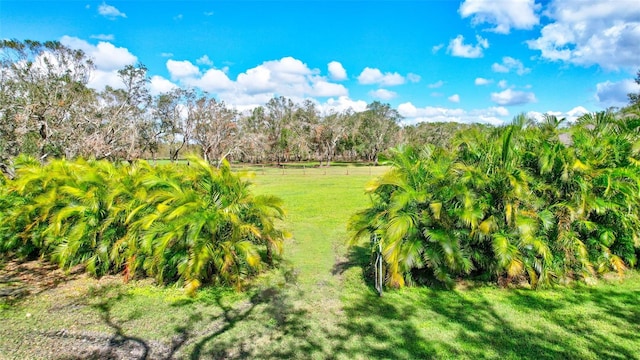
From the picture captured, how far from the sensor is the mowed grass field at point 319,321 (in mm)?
3648

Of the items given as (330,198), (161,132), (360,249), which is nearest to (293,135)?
(161,132)

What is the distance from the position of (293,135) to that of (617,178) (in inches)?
1789

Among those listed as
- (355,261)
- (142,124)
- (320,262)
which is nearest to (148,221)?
(320,262)

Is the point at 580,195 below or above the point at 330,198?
above

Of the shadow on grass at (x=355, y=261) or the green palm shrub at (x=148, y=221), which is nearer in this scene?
the green palm shrub at (x=148, y=221)

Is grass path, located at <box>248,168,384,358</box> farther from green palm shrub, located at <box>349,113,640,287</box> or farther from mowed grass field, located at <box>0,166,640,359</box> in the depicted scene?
green palm shrub, located at <box>349,113,640,287</box>

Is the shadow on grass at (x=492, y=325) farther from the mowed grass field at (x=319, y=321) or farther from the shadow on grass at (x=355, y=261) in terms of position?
the shadow on grass at (x=355, y=261)

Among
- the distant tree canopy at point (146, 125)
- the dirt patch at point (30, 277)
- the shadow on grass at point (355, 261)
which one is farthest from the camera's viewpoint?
the distant tree canopy at point (146, 125)

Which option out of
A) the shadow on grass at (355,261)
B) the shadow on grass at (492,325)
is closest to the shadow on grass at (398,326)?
the shadow on grass at (492,325)

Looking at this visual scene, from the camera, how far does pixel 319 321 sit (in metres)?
4.36

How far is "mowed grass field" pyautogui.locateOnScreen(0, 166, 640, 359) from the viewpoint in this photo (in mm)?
3648

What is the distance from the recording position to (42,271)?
6168 millimetres

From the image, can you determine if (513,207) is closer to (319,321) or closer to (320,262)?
(319,321)

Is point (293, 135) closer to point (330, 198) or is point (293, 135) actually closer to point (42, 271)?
point (330, 198)
